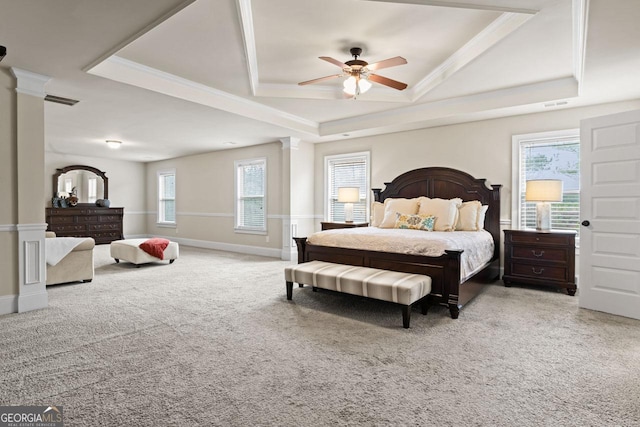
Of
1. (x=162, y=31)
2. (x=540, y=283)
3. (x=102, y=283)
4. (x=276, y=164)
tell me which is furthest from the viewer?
(x=276, y=164)

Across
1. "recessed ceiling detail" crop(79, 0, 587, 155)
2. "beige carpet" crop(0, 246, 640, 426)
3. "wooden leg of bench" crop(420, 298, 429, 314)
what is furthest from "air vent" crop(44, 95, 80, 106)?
"wooden leg of bench" crop(420, 298, 429, 314)

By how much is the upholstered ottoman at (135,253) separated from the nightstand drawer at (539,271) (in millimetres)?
5543

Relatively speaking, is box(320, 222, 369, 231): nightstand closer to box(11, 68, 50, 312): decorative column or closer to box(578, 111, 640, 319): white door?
box(578, 111, 640, 319): white door

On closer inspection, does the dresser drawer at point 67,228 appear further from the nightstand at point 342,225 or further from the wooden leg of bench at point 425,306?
the wooden leg of bench at point 425,306

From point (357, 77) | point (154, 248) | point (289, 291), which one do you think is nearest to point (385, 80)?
point (357, 77)

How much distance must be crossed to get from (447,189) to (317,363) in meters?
4.02

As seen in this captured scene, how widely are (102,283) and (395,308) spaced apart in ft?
13.1

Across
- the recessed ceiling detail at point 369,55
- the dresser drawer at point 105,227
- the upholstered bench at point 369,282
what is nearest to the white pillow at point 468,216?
the recessed ceiling detail at point 369,55

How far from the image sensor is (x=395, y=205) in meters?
5.36

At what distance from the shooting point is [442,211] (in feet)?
15.8

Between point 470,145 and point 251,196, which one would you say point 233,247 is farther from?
point 470,145

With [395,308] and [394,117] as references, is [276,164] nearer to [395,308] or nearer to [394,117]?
[394,117]

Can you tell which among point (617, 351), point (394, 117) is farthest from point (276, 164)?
point (617, 351)

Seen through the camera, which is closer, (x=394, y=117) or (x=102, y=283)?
(x=102, y=283)
